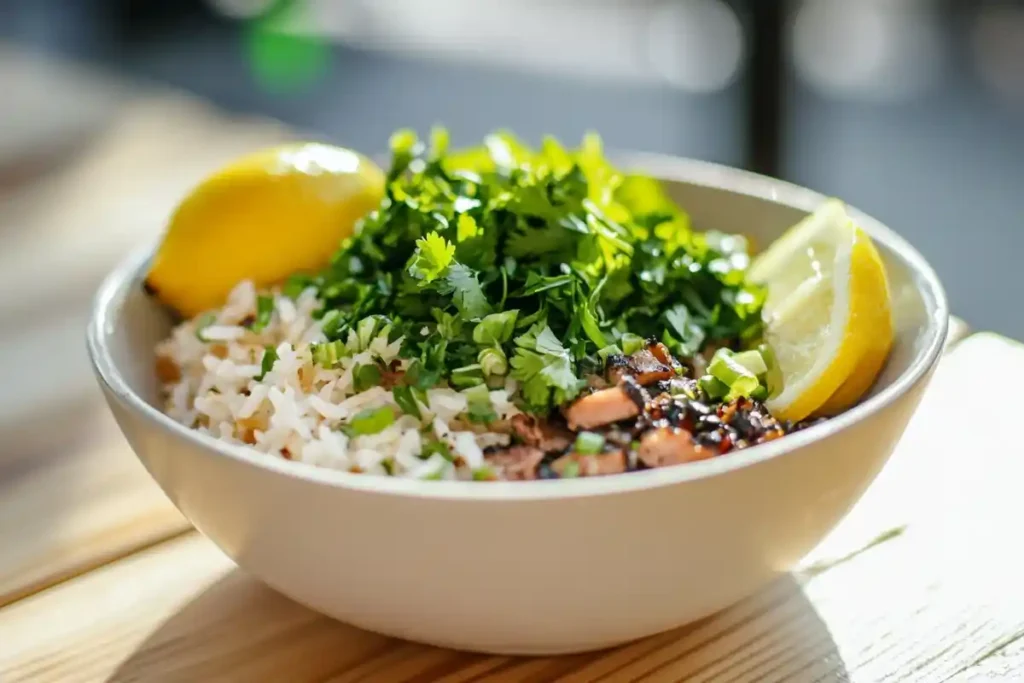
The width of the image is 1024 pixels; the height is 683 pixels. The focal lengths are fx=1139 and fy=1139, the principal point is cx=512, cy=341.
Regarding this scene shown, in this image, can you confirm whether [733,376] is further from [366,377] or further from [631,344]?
[366,377]

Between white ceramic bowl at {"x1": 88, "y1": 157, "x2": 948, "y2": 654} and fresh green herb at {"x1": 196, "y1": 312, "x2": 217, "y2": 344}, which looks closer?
white ceramic bowl at {"x1": 88, "y1": 157, "x2": 948, "y2": 654}

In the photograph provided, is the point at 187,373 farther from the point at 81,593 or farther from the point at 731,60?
the point at 731,60

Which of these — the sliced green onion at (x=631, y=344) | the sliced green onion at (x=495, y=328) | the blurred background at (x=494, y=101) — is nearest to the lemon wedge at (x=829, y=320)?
the sliced green onion at (x=631, y=344)

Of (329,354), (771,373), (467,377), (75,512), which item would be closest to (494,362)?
(467,377)

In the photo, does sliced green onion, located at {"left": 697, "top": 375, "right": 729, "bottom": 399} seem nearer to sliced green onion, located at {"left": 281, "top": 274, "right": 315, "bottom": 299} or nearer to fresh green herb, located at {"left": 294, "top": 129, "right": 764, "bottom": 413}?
fresh green herb, located at {"left": 294, "top": 129, "right": 764, "bottom": 413}

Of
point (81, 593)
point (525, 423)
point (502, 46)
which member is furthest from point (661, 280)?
point (502, 46)

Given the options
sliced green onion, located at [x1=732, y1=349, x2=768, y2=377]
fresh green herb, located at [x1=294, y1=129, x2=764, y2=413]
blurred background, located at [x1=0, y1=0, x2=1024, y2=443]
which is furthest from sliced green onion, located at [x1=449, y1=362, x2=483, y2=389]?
blurred background, located at [x1=0, y1=0, x2=1024, y2=443]
